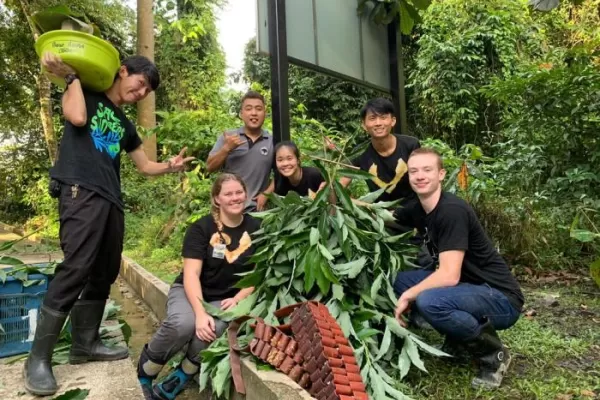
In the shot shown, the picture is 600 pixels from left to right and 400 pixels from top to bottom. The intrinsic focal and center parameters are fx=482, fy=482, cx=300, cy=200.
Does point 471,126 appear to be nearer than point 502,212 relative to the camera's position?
No

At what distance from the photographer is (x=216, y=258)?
2879 mm

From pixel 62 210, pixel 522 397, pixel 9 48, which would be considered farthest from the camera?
pixel 9 48

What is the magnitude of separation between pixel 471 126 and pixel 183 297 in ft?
33.8

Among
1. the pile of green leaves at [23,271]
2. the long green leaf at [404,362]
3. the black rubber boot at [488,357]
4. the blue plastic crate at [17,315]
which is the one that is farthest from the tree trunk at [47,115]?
the black rubber boot at [488,357]

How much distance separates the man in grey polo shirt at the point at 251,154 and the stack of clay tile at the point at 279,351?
1.40 m

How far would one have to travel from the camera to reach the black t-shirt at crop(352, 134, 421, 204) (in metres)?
3.36

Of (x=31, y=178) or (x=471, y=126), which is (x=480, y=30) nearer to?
(x=471, y=126)

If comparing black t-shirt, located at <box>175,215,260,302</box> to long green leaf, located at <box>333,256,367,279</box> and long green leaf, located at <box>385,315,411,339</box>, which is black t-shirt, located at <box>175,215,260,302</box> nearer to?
long green leaf, located at <box>333,256,367,279</box>

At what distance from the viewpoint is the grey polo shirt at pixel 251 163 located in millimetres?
3682

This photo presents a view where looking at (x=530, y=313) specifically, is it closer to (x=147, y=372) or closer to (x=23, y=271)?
(x=147, y=372)

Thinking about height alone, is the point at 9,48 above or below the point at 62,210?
above

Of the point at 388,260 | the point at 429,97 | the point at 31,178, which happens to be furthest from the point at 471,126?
the point at 31,178

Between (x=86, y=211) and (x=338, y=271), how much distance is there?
134cm

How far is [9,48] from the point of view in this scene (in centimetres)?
1411
